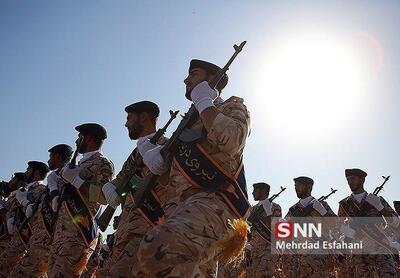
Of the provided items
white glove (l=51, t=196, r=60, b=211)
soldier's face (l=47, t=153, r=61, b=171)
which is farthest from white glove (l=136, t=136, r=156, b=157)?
soldier's face (l=47, t=153, r=61, b=171)

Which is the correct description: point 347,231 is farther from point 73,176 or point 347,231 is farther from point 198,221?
point 198,221

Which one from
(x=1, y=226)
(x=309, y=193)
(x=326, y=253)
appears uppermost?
(x=309, y=193)

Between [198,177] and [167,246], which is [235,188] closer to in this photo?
[198,177]

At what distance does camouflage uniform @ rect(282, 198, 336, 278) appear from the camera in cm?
1117

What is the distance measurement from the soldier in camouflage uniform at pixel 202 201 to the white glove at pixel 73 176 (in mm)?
2532

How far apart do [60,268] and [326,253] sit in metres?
8.74

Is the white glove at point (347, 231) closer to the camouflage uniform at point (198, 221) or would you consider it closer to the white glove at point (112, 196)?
the white glove at point (112, 196)

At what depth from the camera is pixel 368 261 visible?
10164 mm

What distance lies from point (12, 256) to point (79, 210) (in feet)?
10.2

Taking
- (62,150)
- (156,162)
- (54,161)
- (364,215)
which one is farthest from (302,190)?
(156,162)

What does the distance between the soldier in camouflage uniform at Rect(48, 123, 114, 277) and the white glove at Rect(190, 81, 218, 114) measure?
111 inches

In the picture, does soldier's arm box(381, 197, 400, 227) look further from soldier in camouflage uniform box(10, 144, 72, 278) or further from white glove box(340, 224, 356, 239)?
soldier in camouflage uniform box(10, 144, 72, 278)

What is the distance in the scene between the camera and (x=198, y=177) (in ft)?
10.2

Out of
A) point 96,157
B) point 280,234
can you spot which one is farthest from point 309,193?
point 96,157
